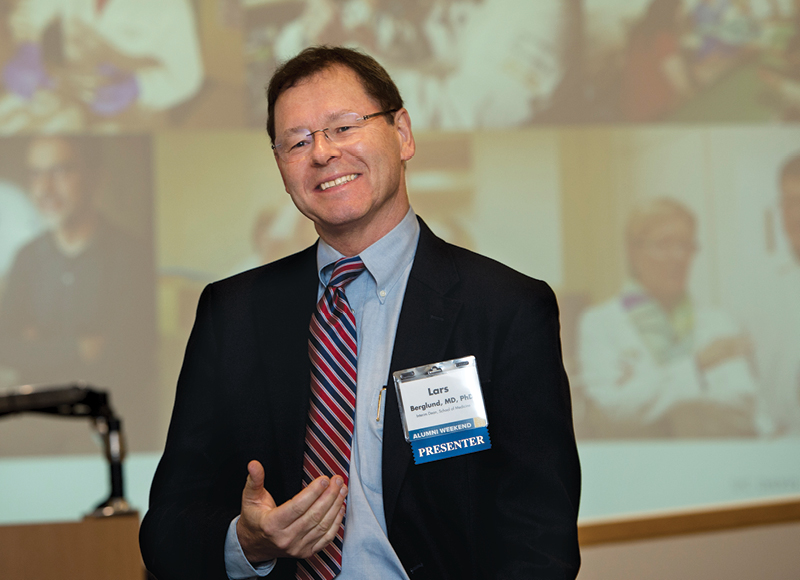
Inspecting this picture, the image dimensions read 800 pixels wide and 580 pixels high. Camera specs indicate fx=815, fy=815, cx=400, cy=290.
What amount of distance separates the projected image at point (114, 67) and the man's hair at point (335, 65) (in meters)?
2.12

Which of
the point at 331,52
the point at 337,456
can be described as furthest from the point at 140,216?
the point at 337,456

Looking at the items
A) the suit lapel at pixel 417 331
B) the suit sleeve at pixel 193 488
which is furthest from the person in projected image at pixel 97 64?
the suit lapel at pixel 417 331

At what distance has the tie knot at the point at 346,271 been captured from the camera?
61.7 inches

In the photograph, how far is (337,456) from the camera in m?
Answer: 1.44

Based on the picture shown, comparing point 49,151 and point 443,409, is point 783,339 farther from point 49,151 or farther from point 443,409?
point 49,151

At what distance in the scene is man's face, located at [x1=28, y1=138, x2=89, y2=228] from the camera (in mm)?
3590

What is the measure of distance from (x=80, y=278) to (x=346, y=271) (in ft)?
7.79

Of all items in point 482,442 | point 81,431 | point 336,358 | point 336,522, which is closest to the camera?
point 336,522

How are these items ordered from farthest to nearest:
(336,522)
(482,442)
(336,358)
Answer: (336,358) < (482,442) < (336,522)

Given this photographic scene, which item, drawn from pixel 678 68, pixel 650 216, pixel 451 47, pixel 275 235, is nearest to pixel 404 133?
pixel 275 235

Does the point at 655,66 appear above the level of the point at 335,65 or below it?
above

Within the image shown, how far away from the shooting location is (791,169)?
3.72 m

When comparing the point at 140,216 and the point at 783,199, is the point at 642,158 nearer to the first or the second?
the point at 783,199

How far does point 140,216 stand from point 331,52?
2.23 m
